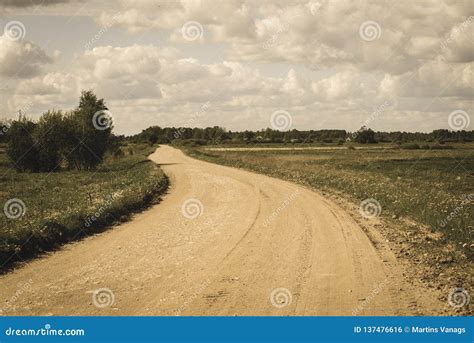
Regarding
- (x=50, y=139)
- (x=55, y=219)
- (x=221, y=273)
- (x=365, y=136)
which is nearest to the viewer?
(x=221, y=273)

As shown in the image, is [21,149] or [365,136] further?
[365,136]

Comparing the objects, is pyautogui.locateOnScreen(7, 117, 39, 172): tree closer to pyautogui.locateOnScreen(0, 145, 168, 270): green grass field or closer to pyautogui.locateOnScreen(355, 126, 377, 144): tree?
pyautogui.locateOnScreen(0, 145, 168, 270): green grass field

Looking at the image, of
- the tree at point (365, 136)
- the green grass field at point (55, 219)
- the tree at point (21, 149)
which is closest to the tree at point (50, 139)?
the tree at point (21, 149)

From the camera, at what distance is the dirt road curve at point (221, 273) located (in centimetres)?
779

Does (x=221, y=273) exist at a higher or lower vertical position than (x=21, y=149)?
lower

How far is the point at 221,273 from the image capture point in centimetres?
967

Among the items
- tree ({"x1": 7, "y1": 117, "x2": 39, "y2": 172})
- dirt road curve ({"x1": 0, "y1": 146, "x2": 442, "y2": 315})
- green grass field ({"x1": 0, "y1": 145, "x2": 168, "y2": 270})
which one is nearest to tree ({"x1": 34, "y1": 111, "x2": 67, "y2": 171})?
tree ({"x1": 7, "y1": 117, "x2": 39, "y2": 172})

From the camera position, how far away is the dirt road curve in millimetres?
7789

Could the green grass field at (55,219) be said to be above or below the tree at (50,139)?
below

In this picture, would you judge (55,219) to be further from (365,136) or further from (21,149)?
(365,136)

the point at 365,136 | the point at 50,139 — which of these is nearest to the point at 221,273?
the point at 50,139

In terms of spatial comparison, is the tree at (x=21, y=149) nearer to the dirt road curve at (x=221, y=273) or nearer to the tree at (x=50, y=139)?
the tree at (x=50, y=139)

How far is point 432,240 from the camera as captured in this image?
1275 cm

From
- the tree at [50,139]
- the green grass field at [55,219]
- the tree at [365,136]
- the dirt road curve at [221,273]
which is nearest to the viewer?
the dirt road curve at [221,273]
